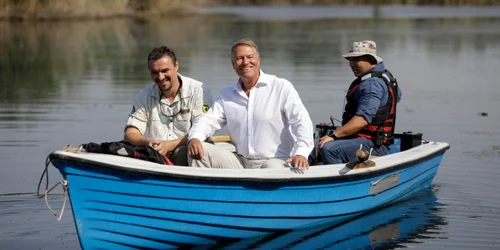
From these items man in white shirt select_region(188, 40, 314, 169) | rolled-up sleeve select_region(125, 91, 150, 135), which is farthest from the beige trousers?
rolled-up sleeve select_region(125, 91, 150, 135)

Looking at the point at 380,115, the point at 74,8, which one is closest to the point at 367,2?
the point at 74,8

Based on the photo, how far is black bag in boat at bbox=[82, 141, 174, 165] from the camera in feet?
22.6

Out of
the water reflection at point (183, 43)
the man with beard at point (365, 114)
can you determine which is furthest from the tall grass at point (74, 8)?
the man with beard at point (365, 114)

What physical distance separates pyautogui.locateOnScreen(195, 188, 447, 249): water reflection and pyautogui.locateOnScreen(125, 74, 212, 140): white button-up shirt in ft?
3.39

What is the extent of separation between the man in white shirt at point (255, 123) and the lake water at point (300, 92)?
0.65 metres

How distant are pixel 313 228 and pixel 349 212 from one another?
0.39m

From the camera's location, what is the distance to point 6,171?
10219 mm

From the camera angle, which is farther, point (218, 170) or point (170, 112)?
point (170, 112)

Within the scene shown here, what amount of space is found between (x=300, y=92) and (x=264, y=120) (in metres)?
8.73

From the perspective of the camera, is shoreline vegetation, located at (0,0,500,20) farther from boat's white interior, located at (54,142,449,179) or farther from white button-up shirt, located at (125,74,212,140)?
boat's white interior, located at (54,142,449,179)

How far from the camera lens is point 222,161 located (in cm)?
739

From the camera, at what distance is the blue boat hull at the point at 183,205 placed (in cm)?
673

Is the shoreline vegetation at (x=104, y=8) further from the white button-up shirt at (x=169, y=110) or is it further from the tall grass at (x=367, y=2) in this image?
the white button-up shirt at (x=169, y=110)

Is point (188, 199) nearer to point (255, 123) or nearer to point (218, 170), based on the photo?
point (218, 170)
